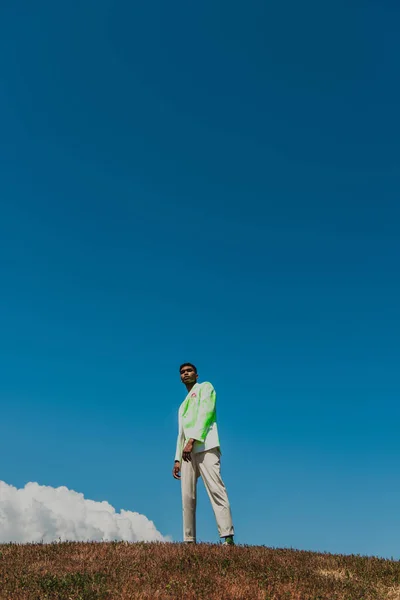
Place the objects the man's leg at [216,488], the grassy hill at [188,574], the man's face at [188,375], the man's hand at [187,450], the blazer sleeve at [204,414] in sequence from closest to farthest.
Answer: the grassy hill at [188,574] < the man's leg at [216,488] < the man's hand at [187,450] < the blazer sleeve at [204,414] < the man's face at [188,375]

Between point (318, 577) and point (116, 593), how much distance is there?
2901mm

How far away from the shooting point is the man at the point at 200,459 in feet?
31.4

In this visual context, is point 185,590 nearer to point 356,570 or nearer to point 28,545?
point 356,570

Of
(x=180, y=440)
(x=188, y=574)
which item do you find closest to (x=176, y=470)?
(x=180, y=440)

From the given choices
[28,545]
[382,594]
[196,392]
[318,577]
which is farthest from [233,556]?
[28,545]

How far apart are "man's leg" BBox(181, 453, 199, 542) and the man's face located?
1.42 metres

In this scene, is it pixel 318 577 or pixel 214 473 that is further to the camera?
pixel 214 473

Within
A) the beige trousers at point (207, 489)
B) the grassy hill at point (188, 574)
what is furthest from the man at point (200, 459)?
the grassy hill at point (188, 574)

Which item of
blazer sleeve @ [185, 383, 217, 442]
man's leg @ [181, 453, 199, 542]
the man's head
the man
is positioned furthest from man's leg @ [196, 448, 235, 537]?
the man's head

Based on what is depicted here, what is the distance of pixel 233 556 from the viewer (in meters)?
8.55

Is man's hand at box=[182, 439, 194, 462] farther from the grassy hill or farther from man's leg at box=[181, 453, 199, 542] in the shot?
the grassy hill

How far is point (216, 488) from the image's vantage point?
31.6 ft

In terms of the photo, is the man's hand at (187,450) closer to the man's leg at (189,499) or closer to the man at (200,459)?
the man at (200,459)

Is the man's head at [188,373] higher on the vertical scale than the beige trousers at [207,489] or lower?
higher
